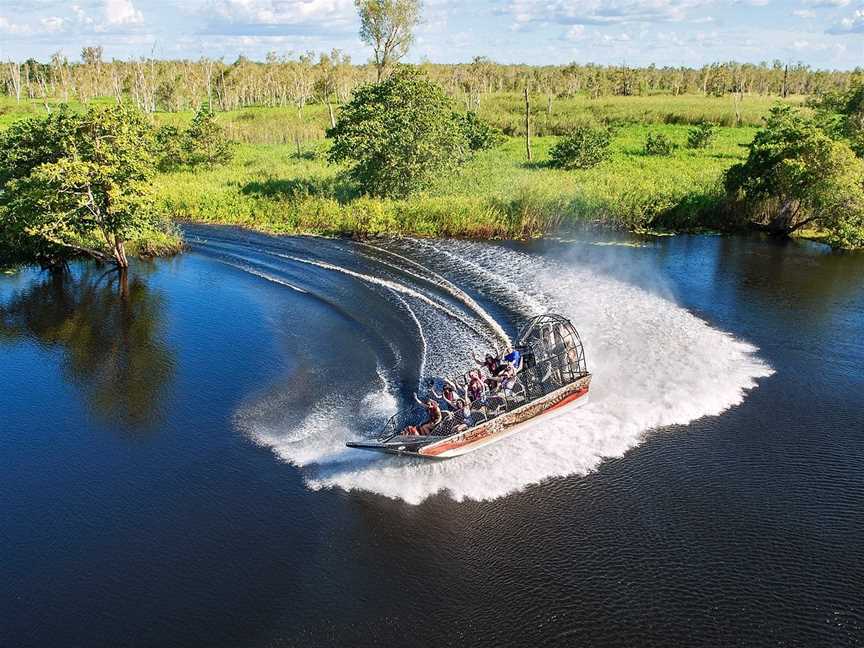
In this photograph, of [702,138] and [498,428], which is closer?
[498,428]

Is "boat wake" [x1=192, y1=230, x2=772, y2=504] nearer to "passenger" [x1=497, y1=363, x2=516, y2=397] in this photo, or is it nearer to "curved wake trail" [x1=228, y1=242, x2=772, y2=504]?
"curved wake trail" [x1=228, y1=242, x2=772, y2=504]

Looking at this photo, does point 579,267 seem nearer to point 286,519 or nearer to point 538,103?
point 286,519

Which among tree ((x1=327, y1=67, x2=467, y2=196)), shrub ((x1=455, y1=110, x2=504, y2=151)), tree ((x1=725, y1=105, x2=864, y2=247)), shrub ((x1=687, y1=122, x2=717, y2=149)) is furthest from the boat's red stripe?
shrub ((x1=687, y1=122, x2=717, y2=149))

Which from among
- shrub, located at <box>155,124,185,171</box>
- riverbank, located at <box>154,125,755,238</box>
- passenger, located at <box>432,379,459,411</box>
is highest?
shrub, located at <box>155,124,185,171</box>

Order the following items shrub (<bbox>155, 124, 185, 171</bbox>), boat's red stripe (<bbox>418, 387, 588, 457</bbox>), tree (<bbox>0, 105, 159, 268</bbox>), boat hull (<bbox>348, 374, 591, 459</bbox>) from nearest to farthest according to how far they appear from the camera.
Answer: boat hull (<bbox>348, 374, 591, 459</bbox>), boat's red stripe (<bbox>418, 387, 588, 457</bbox>), tree (<bbox>0, 105, 159, 268</bbox>), shrub (<bbox>155, 124, 185, 171</bbox>)

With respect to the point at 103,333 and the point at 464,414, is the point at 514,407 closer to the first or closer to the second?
the point at 464,414

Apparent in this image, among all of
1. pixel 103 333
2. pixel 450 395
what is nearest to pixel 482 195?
pixel 103 333

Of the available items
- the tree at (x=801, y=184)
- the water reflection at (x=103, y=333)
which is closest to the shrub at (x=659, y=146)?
A: the tree at (x=801, y=184)
